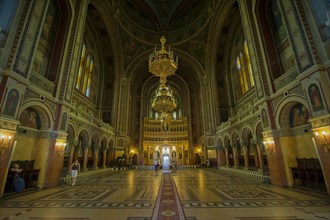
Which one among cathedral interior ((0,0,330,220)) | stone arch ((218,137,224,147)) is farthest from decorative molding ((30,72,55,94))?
stone arch ((218,137,224,147))

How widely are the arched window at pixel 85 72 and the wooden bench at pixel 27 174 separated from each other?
9.55 m

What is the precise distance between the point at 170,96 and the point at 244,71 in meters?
8.56

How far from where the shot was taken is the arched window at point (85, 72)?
51.1 ft

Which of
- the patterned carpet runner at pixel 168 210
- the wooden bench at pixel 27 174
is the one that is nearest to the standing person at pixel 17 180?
the wooden bench at pixel 27 174

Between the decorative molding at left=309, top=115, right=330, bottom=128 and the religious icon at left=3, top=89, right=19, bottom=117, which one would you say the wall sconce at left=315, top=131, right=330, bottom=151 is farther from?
the religious icon at left=3, top=89, right=19, bottom=117

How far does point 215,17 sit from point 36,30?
1738 cm

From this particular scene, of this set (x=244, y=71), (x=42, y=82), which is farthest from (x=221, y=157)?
(x=42, y=82)

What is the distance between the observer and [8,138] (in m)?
5.43

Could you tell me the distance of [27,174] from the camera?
685 cm

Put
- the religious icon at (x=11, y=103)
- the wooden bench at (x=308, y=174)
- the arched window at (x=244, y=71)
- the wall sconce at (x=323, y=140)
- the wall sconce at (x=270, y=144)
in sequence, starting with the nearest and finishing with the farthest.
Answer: the wall sconce at (x=323, y=140) < the religious icon at (x=11, y=103) < the wooden bench at (x=308, y=174) < the wall sconce at (x=270, y=144) < the arched window at (x=244, y=71)

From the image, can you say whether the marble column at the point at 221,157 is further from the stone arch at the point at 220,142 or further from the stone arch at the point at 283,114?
the stone arch at the point at 283,114

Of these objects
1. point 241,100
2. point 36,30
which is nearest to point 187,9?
point 241,100

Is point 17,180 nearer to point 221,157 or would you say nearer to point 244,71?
point 221,157

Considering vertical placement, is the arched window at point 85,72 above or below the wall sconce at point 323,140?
above
